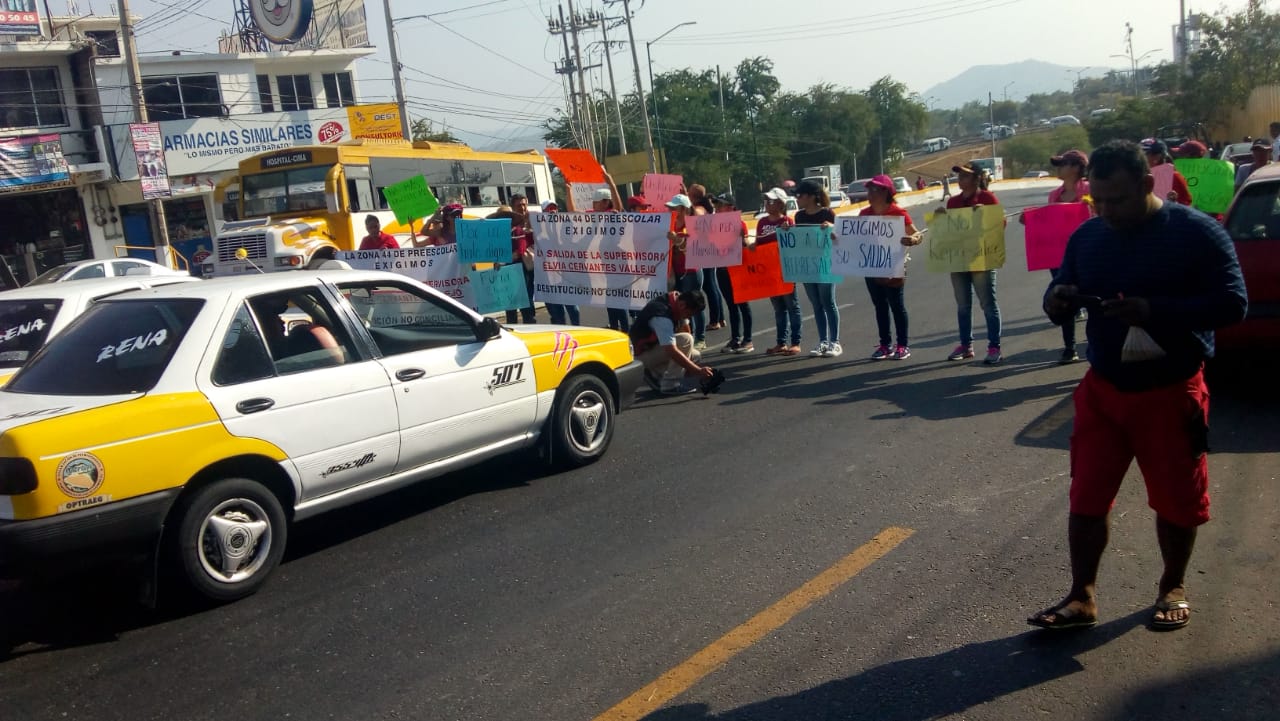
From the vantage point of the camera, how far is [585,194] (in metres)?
13.6

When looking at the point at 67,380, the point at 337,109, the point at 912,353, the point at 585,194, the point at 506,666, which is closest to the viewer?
the point at 506,666

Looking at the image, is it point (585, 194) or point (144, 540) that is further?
point (585, 194)

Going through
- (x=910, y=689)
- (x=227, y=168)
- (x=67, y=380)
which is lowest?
(x=910, y=689)

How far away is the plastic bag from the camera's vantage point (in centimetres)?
377

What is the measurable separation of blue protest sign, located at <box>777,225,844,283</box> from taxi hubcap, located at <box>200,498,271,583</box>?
22.4ft

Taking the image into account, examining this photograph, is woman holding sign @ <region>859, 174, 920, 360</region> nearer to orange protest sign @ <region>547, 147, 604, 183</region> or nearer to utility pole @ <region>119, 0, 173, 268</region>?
orange protest sign @ <region>547, 147, 604, 183</region>

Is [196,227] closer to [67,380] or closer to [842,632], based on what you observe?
[67,380]

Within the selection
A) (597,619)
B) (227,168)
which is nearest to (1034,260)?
(597,619)

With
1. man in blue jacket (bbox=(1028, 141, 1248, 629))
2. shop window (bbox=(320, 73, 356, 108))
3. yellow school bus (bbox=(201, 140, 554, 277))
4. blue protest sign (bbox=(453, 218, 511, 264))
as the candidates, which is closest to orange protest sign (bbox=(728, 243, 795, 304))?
blue protest sign (bbox=(453, 218, 511, 264))

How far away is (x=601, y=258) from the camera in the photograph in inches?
432

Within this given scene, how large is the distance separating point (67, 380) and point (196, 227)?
116 ft

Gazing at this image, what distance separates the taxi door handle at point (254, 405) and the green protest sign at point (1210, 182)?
10.4m

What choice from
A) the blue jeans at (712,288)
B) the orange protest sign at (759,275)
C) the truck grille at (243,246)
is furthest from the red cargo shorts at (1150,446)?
the truck grille at (243,246)

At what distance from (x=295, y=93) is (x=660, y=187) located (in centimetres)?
3288
